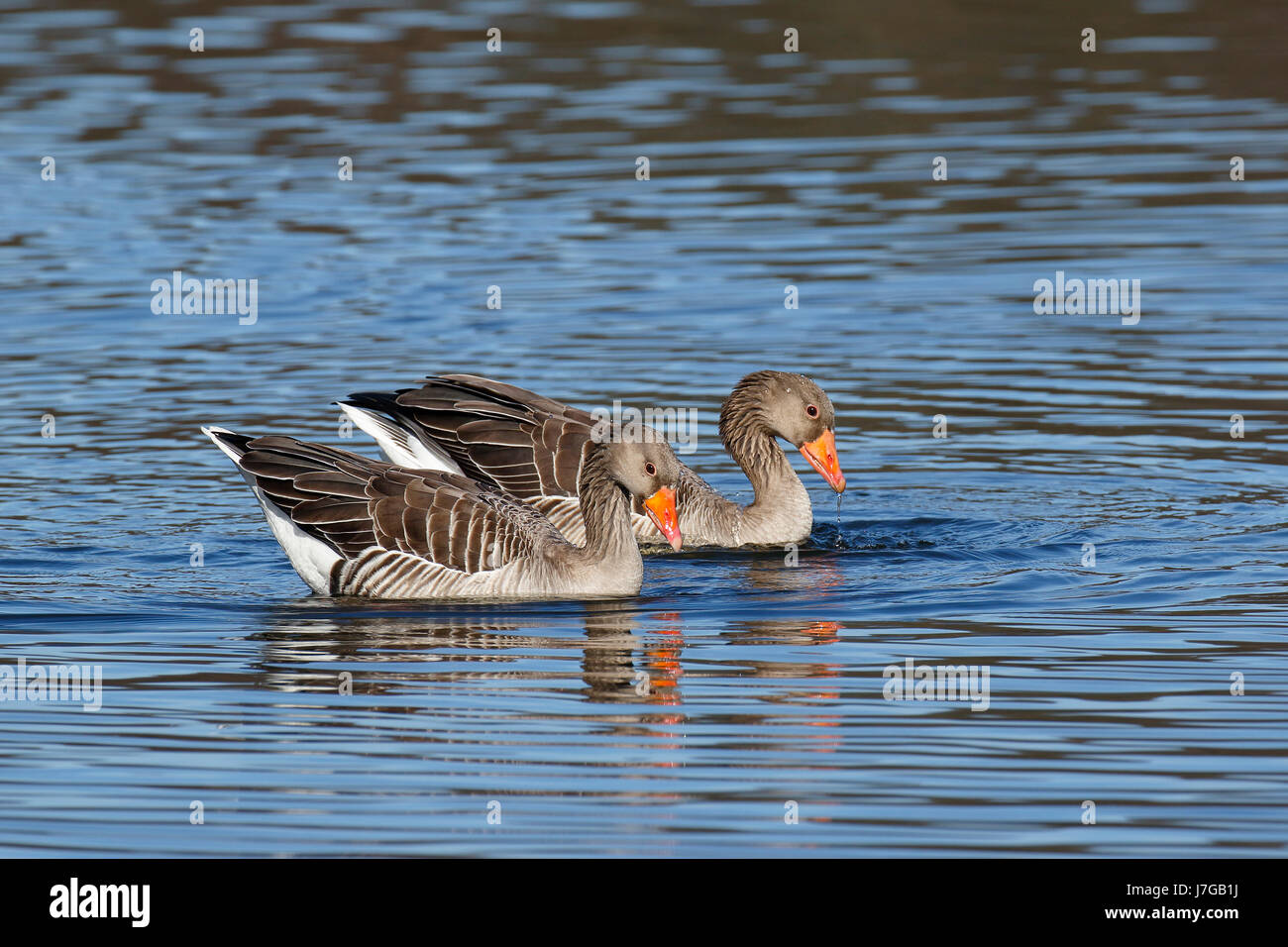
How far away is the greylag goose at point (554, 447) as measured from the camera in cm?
1476

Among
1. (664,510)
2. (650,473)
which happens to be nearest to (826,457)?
(664,510)

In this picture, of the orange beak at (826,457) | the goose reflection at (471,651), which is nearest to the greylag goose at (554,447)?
the orange beak at (826,457)

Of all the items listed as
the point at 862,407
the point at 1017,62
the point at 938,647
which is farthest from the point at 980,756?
the point at 1017,62

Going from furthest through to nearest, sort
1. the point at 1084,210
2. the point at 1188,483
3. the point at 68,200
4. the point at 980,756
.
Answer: the point at 68,200
the point at 1084,210
the point at 1188,483
the point at 980,756

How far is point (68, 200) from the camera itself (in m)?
26.5

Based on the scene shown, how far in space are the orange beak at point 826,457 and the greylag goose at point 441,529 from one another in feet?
7.96

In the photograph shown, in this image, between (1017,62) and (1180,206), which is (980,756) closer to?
(1180,206)

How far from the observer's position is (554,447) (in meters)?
14.8

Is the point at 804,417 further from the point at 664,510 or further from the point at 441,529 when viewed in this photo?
the point at 441,529

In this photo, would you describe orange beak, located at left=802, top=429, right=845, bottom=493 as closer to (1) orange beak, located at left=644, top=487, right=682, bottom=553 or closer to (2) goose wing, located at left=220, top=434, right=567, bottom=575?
(1) orange beak, located at left=644, top=487, right=682, bottom=553

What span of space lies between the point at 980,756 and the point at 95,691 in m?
4.70

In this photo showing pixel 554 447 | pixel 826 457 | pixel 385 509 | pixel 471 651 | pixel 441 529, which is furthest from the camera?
pixel 826 457

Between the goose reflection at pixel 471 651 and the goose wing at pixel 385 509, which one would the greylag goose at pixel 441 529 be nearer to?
the goose wing at pixel 385 509

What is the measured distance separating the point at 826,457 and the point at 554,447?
2.06 meters
